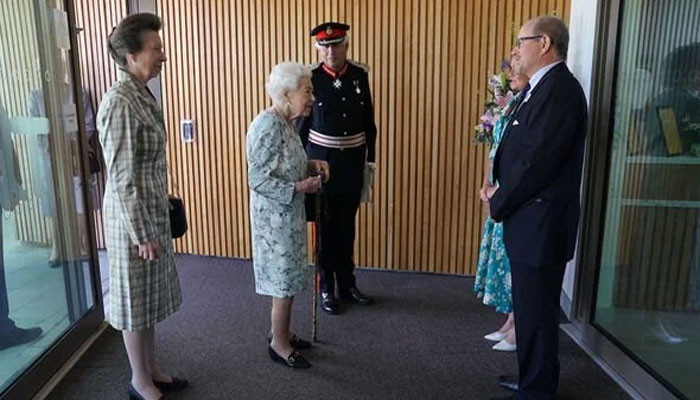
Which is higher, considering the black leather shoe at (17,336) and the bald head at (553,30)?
the bald head at (553,30)

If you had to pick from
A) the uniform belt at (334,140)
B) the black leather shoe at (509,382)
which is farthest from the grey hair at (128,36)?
the black leather shoe at (509,382)

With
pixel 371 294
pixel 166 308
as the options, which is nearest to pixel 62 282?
pixel 166 308

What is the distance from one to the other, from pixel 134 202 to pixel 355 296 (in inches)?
82.1

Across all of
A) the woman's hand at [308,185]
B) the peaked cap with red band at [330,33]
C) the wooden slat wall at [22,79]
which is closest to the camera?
the wooden slat wall at [22,79]

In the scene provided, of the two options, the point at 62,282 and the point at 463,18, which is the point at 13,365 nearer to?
the point at 62,282

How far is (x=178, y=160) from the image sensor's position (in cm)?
493

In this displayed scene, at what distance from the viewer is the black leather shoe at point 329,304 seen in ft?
12.4

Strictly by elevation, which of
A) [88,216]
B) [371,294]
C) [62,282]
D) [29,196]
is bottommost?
[371,294]

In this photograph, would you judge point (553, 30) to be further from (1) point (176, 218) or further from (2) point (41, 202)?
(2) point (41, 202)

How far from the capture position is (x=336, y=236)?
12.7 ft

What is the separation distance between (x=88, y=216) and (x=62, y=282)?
0.44 meters

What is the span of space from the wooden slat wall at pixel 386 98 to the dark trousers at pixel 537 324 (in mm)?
2028

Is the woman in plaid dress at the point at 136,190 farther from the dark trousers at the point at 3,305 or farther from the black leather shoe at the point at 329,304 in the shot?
the black leather shoe at the point at 329,304

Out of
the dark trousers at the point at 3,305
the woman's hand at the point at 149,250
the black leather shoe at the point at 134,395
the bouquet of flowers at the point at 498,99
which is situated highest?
the bouquet of flowers at the point at 498,99
